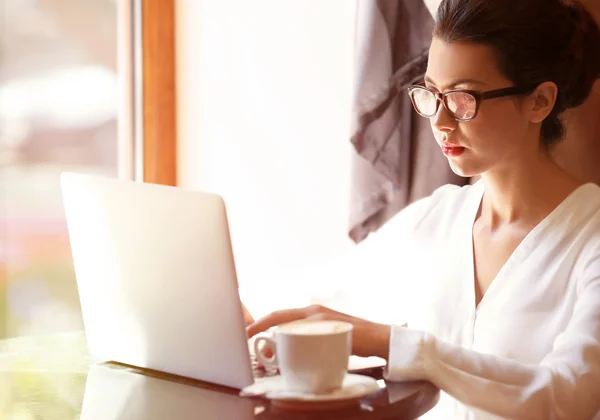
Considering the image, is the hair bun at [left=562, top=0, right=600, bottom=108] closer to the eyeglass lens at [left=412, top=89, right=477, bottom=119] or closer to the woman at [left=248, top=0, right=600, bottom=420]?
the woman at [left=248, top=0, right=600, bottom=420]

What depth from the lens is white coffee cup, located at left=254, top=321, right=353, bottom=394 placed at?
1019mm

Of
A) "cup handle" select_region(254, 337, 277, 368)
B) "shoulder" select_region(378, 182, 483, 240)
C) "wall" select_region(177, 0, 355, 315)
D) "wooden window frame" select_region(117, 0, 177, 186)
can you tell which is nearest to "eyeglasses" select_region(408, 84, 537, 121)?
"shoulder" select_region(378, 182, 483, 240)

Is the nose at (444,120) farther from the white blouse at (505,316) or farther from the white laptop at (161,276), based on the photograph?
the white laptop at (161,276)

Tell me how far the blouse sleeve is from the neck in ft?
1.15

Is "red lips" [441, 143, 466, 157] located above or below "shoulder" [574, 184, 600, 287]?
above

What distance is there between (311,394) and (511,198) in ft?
2.03

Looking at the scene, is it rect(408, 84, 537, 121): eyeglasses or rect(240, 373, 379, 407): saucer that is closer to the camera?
rect(240, 373, 379, 407): saucer

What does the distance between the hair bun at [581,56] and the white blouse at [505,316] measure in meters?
0.17

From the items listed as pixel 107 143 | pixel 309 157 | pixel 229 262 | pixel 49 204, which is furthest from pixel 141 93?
pixel 229 262

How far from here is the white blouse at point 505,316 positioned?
1143 mm

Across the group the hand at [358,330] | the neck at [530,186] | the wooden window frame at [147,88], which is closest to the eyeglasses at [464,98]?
the neck at [530,186]

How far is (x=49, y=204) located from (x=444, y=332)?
1.61 m

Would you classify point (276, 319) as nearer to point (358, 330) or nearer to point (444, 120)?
point (358, 330)

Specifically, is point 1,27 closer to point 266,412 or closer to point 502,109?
point 502,109
